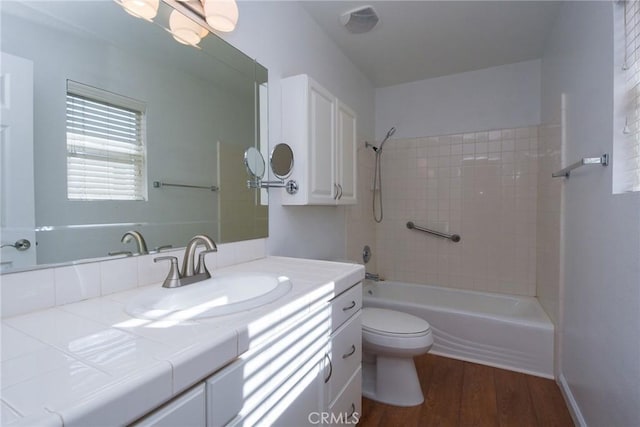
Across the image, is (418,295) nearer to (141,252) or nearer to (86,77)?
(141,252)

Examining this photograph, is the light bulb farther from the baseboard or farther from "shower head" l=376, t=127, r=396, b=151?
the baseboard

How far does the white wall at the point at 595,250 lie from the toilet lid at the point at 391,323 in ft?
2.47

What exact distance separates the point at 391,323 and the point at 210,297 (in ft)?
3.84

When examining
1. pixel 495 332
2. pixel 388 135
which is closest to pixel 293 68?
pixel 388 135

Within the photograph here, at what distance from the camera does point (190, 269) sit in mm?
1065

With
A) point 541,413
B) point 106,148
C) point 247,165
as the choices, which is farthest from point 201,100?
point 541,413

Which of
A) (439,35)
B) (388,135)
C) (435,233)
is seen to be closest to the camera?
(439,35)

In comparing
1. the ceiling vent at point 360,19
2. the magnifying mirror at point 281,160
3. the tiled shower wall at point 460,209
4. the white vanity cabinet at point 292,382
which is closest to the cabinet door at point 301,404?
the white vanity cabinet at point 292,382

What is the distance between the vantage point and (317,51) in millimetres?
2107

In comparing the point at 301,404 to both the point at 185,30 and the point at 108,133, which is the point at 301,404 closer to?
the point at 108,133

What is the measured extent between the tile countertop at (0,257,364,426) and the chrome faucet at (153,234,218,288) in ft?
0.43

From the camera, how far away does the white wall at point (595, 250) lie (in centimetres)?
102

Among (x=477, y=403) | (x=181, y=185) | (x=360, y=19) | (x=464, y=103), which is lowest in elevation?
(x=477, y=403)

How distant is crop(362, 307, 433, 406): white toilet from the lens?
165 cm
